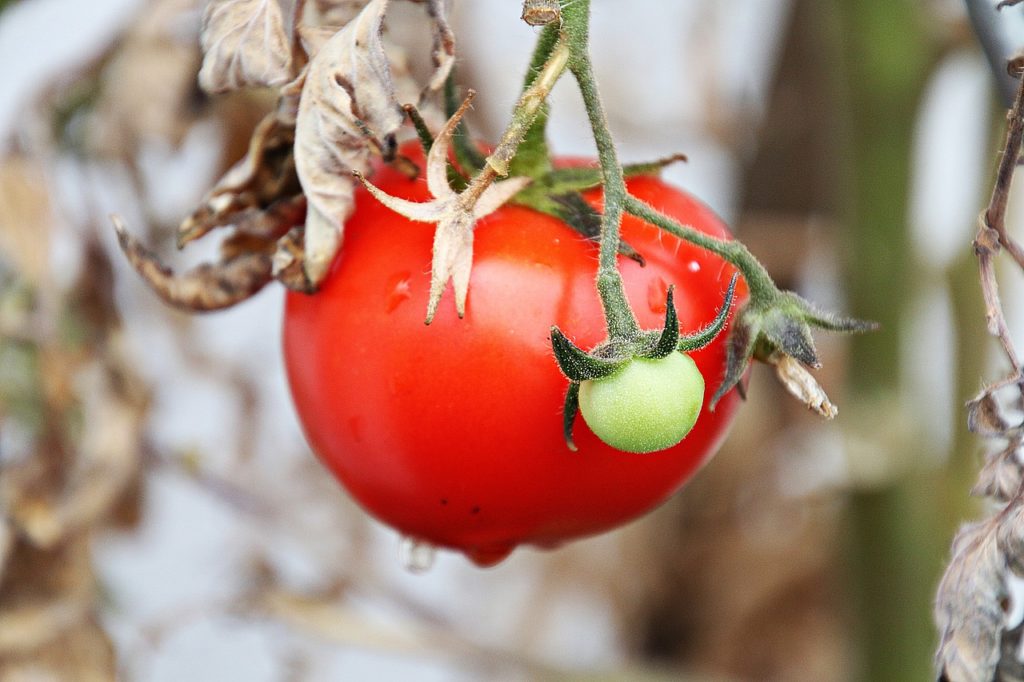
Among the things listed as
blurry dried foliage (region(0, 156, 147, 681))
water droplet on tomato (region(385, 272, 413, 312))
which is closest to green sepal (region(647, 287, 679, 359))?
water droplet on tomato (region(385, 272, 413, 312))

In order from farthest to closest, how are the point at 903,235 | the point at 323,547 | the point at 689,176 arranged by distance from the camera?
the point at 689,176, the point at 323,547, the point at 903,235

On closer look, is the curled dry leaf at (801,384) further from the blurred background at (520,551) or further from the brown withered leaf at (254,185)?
the blurred background at (520,551)

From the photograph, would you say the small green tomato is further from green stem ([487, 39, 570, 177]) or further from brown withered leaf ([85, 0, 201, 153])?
brown withered leaf ([85, 0, 201, 153])

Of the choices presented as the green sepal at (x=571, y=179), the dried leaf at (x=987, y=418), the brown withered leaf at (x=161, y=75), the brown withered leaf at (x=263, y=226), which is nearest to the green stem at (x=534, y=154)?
the green sepal at (x=571, y=179)

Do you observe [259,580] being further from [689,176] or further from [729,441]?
[689,176]

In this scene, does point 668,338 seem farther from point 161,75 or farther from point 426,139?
point 161,75

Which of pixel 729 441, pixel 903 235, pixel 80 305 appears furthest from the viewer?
pixel 729 441

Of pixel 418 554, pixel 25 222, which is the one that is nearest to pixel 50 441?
pixel 25 222

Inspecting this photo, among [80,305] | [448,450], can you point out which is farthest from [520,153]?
[80,305]
